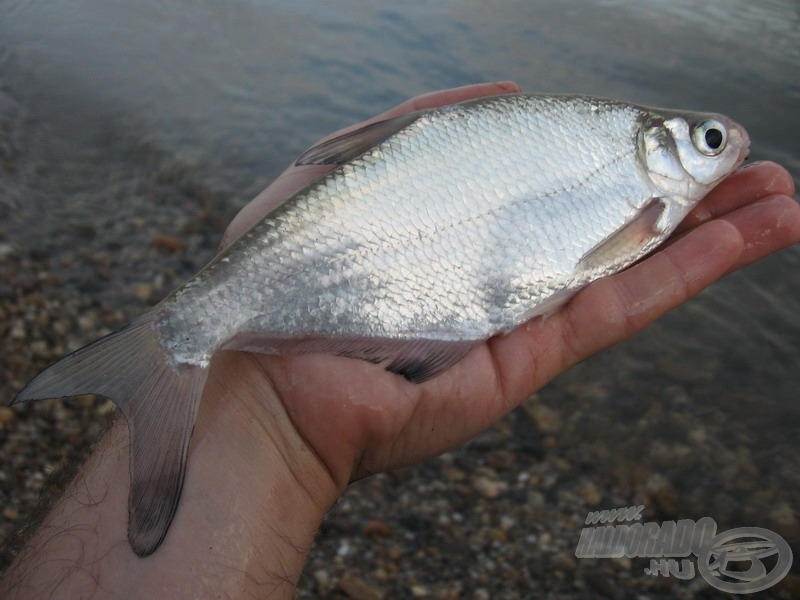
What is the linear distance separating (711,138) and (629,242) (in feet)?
1.92

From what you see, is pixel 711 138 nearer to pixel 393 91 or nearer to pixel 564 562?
pixel 564 562

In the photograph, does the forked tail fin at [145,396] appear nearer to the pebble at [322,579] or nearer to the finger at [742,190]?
the pebble at [322,579]

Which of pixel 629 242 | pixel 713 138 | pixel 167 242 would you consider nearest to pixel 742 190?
pixel 713 138

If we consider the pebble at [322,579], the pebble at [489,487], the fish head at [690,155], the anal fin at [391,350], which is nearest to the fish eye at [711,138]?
the fish head at [690,155]

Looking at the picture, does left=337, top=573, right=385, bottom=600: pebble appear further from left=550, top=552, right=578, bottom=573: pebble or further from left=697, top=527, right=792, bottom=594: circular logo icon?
left=697, top=527, right=792, bottom=594: circular logo icon

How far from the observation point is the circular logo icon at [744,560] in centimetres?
297

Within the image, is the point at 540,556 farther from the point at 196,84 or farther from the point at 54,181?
the point at 196,84

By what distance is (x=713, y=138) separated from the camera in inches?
106

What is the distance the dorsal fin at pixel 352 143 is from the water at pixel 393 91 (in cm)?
226

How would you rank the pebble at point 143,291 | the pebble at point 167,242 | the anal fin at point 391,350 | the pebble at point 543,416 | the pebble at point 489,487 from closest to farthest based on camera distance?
1. the anal fin at point 391,350
2. the pebble at point 489,487
3. the pebble at point 543,416
4. the pebble at point 143,291
5. the pebble at point 167,242

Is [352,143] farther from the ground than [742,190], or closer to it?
farther from the ground

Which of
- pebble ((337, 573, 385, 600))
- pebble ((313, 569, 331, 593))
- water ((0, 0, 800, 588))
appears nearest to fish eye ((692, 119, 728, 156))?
water ((0, 0, 800, 588))

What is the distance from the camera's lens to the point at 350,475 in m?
2.44

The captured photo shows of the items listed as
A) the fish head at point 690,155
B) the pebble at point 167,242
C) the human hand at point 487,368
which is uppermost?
the fish head at point 690,155
